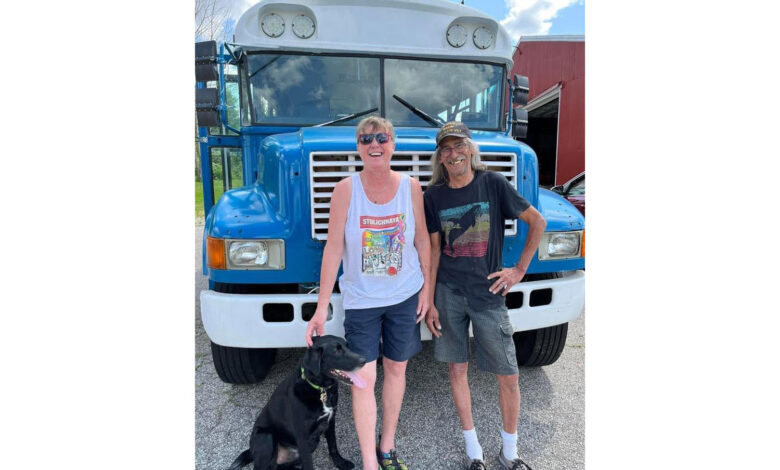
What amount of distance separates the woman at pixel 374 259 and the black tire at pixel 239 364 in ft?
3.16

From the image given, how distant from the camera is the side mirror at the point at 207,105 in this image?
307 cm

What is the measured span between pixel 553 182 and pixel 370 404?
5956mm

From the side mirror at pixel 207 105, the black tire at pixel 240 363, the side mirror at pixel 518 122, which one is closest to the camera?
the black tire at pixel 240 363

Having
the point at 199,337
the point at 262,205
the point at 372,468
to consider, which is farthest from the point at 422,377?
the point at 199,337

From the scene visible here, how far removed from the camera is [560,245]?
251cm

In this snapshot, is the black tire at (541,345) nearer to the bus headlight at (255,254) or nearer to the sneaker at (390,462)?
the sneaker at (390,462)

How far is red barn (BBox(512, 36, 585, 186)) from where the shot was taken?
14.2 feet

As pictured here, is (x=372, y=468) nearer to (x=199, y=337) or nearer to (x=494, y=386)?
(x=494, y=386)

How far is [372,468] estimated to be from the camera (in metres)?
2.00

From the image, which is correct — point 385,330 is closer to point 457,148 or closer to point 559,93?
point 457,148

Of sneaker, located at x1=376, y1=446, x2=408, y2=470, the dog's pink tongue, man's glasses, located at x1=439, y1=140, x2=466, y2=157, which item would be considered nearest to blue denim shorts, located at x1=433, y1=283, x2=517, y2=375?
the dog's pink tongue

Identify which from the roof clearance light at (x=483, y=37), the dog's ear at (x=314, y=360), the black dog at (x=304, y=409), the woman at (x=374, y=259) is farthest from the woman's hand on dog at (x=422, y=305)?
the roof clearance light at (x=483, y=37)

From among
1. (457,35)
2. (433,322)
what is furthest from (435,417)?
(457,35)

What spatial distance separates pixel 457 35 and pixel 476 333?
2.40m
